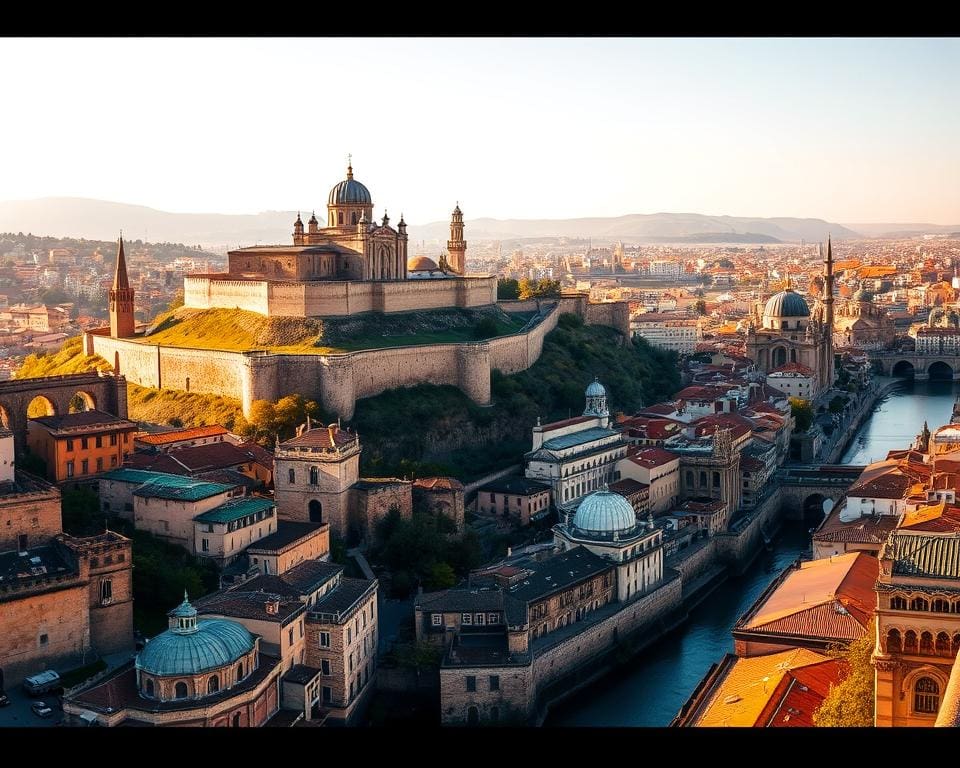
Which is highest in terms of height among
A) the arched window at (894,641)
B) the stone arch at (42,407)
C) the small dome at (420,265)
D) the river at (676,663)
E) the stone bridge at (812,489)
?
the small dome at (420,265)

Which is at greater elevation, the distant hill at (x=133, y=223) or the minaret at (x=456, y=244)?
the distant hill at (x=133, y=223)

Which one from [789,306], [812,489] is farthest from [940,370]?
[812,489]

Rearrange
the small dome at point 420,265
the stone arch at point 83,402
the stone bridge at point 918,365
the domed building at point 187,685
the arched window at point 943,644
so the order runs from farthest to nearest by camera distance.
→ the stone bridge at point 918,365
the small dome at point 420,265
the stone arch at point 83,402
the domed building at point 187,685
the arched window at point 943,644

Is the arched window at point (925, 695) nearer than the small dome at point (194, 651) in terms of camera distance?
Yes

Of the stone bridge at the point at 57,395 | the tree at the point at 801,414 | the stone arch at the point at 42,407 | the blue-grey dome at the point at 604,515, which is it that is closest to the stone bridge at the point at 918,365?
the tree at the point at 801,414

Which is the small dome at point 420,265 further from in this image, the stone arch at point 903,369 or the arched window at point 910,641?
the stone arch at point 903,369

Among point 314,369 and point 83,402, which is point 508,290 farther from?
point 83,402
